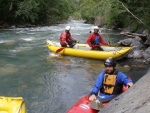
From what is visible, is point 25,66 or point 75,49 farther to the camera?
point 75,49

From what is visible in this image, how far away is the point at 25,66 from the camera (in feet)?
28.8

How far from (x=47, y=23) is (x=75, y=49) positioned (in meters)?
22.5

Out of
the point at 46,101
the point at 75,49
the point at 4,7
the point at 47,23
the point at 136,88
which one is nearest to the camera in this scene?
the point at 136,88

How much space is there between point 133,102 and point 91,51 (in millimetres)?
6355

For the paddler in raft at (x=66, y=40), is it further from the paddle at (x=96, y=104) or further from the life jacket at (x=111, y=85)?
the paddle at (x=96, y=104)

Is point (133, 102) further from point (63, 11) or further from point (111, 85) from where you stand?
point (63, 11)

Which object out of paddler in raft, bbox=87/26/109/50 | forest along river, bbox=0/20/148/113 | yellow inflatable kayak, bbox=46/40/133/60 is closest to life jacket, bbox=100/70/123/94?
forest along river, bbox=0/20/148/113

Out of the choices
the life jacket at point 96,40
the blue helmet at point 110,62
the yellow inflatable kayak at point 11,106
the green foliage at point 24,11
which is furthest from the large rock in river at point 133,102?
the green foliage at point 24,11

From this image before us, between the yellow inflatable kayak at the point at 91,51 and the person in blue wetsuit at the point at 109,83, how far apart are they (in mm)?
4826

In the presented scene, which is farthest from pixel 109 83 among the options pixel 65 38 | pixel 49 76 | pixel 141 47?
pixel 141 47

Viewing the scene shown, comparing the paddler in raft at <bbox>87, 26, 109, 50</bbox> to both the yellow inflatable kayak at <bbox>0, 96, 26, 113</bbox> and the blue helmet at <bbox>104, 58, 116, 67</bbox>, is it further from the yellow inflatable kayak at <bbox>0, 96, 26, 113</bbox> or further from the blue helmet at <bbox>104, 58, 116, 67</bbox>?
the yellow inflatable kayak at <bbox>0, 96, 26, 113</bbox>

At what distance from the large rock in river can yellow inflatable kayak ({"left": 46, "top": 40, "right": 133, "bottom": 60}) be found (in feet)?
16.2

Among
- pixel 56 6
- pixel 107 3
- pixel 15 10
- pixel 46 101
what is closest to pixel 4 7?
pixel 15 10

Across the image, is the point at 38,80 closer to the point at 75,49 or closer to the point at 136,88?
the point at 75,49
